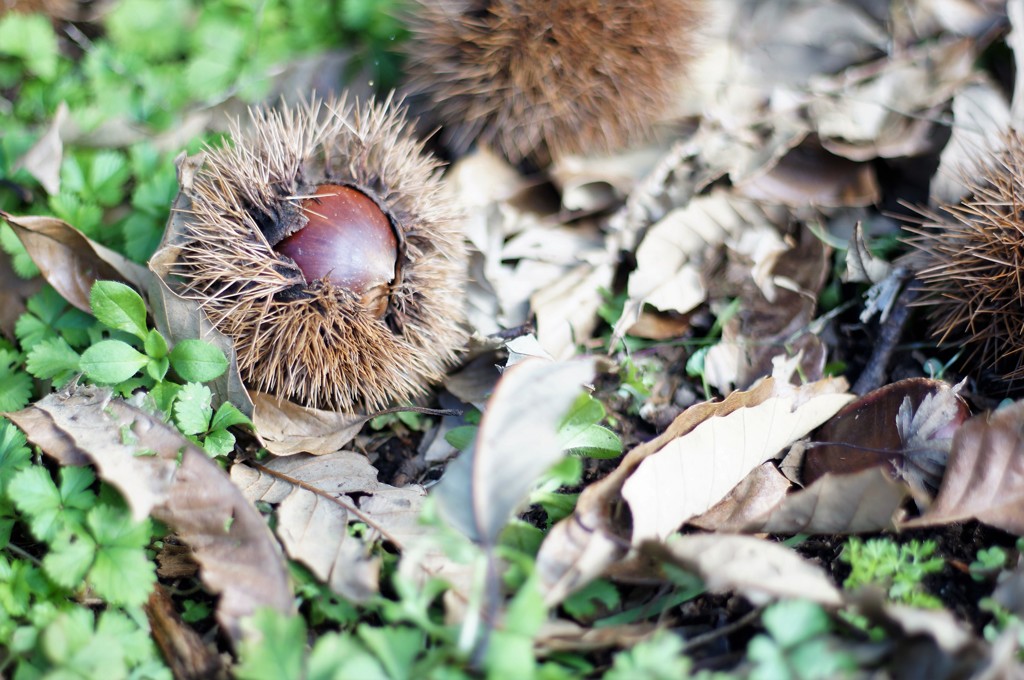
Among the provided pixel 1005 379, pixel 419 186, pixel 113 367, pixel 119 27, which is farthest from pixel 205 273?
pixel 1005 379

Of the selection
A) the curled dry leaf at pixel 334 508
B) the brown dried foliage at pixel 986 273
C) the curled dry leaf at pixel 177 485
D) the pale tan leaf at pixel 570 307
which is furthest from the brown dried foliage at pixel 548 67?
the curled dry leaf at pixel 177 485

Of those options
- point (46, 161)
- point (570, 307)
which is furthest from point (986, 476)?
point (46, 161)

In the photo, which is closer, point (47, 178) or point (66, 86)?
point (47, 178)

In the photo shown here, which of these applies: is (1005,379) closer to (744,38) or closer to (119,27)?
(744,38)

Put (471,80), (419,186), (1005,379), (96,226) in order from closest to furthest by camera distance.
Answer: (1005,379), (419,186), (96,226), (471,80)

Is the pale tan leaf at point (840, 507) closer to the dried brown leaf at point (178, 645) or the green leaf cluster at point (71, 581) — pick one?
the dried brown leaf at point (178, 645)

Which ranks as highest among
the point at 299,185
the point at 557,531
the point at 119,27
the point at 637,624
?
the point at 119,27

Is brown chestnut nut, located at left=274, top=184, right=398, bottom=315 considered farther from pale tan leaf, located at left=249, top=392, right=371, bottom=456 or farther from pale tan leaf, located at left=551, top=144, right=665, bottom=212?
pale tan leaf, located at left=551, top=144, right=665, bottom=212
